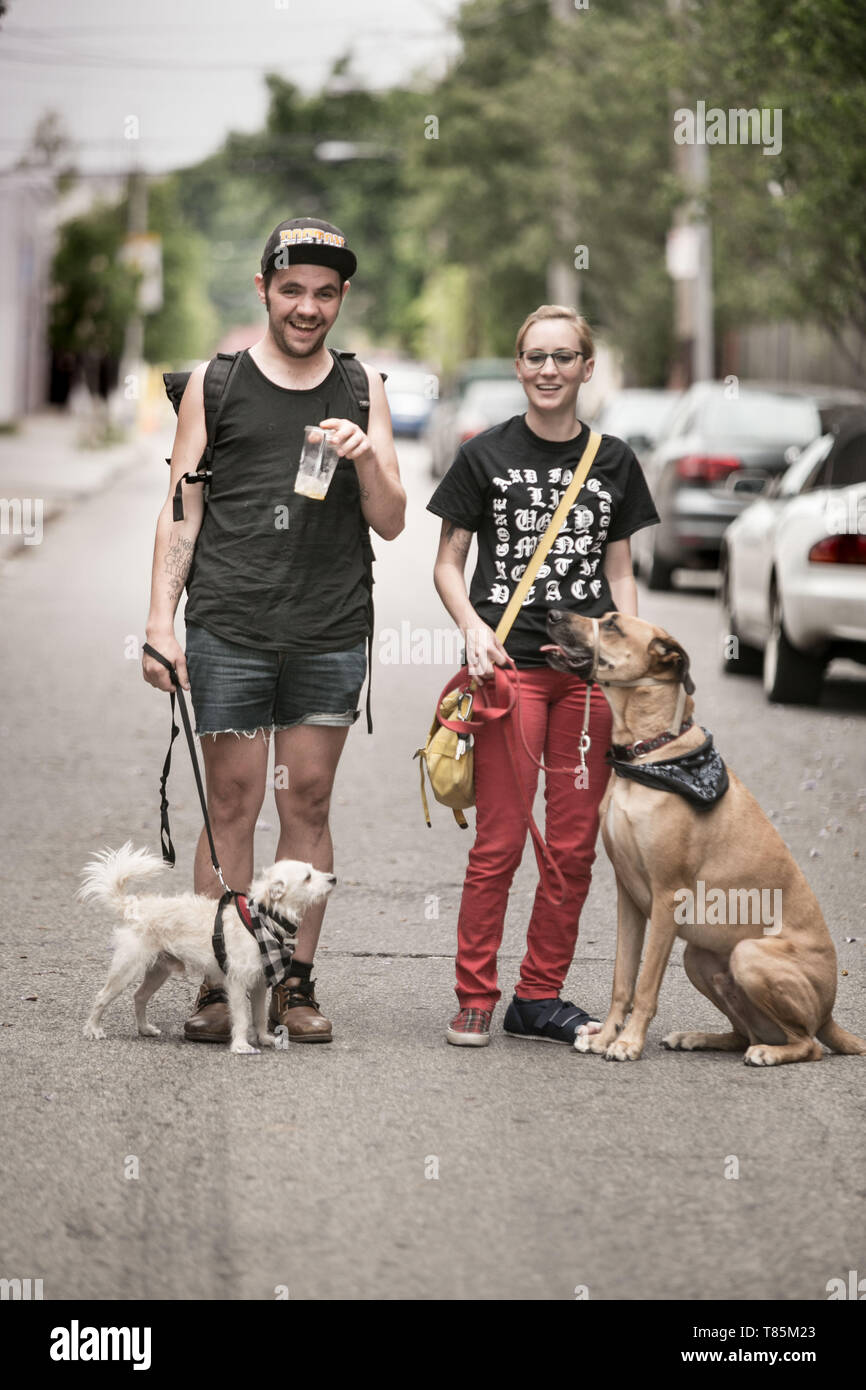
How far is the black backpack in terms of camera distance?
209 inches

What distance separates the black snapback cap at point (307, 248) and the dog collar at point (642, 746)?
1.50m

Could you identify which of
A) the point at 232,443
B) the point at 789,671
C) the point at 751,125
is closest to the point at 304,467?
the point at 232,443

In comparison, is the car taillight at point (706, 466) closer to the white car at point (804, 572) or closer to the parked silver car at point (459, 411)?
the white car at point (804, 572)

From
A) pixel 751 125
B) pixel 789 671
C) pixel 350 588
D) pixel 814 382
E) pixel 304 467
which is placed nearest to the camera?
pixel 304 467

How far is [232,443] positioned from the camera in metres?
5.33

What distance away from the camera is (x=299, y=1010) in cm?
555

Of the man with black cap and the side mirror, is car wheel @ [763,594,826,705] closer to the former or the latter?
the side mirror

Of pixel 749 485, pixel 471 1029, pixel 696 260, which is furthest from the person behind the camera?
pixel 696 260


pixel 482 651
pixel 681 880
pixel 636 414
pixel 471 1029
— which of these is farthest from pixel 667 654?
pixel 636 414

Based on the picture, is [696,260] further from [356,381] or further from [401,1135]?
[401,1135]

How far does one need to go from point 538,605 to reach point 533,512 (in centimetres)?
26

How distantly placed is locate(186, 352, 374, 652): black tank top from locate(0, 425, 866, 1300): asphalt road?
3.89 ft

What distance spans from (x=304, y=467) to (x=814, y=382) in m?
26.7

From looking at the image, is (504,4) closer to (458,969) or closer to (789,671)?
A: (789,671)
